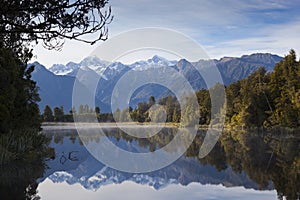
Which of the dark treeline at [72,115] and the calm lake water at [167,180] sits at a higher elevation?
the dark treeline at [72,115]

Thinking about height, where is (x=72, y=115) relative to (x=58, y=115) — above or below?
above

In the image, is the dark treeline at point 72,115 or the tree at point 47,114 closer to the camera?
the tree at point 47,114

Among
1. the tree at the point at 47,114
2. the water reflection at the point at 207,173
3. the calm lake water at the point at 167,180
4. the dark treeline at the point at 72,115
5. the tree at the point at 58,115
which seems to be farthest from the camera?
the tree at the point at 58,115

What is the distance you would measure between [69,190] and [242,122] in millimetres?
43285

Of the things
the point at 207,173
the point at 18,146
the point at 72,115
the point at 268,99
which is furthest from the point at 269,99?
the point at 72,115

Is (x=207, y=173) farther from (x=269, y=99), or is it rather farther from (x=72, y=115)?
(x=72, y=115)

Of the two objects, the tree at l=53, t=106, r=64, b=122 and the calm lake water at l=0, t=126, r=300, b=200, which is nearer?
the calm lake water at l=0, t=126, r=300, b=200

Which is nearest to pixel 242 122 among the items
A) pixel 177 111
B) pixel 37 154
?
pixel 177 111

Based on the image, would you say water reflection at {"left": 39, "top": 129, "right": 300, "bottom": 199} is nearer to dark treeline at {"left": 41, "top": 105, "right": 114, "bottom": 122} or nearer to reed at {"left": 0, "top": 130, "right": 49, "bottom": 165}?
reed at {"left": 0, "top": 130, "right": 49, "bottom": 165}

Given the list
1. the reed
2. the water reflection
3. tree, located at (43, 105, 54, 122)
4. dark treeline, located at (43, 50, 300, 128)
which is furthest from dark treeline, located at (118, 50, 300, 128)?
the reed

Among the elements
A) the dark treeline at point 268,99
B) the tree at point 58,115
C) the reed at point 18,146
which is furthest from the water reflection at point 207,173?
the tree at point 58,115

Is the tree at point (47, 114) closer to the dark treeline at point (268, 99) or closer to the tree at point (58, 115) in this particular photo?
the tree at point (58, 115)

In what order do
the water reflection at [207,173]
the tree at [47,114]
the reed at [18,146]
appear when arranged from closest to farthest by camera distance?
the water reflection at [207,173] → the reed at [18,146] → the tree at [47,114]

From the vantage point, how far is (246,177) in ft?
43.8
